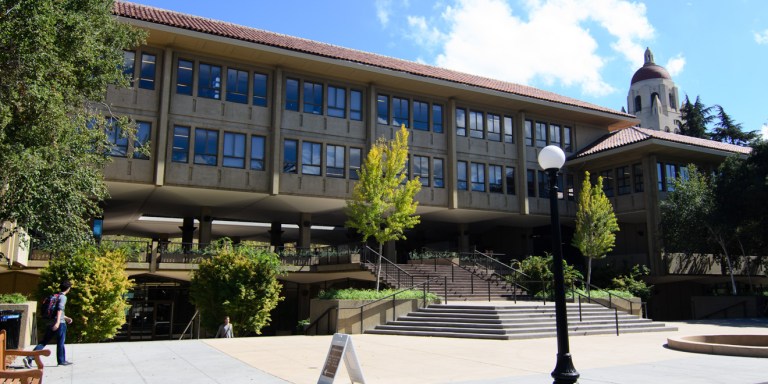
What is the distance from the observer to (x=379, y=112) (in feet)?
105

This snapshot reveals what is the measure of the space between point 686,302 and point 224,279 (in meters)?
29.3

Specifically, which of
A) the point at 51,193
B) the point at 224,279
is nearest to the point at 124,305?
the point at 224,279

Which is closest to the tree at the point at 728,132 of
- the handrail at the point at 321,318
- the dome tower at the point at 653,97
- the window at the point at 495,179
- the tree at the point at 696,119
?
the tree at the point at 696,119

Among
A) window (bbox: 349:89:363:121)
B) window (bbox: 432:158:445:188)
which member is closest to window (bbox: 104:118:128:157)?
window (bbox: 349:89:363:121)

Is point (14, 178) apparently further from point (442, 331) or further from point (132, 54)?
point (132, 54)

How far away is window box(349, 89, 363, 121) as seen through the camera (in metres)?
31.2

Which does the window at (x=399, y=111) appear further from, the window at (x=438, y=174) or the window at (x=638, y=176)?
the window at (x=638, y=176)

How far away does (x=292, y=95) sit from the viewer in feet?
97.7

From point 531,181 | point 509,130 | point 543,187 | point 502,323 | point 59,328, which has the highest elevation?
point 509,130

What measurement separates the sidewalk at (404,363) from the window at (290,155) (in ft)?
44.4

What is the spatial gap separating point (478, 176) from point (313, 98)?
10.7 metres

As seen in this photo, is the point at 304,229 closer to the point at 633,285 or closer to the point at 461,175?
the point at 461,175

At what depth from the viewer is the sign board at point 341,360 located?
8516 millimetres

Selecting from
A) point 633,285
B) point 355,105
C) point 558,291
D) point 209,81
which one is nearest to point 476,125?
point 355,105
